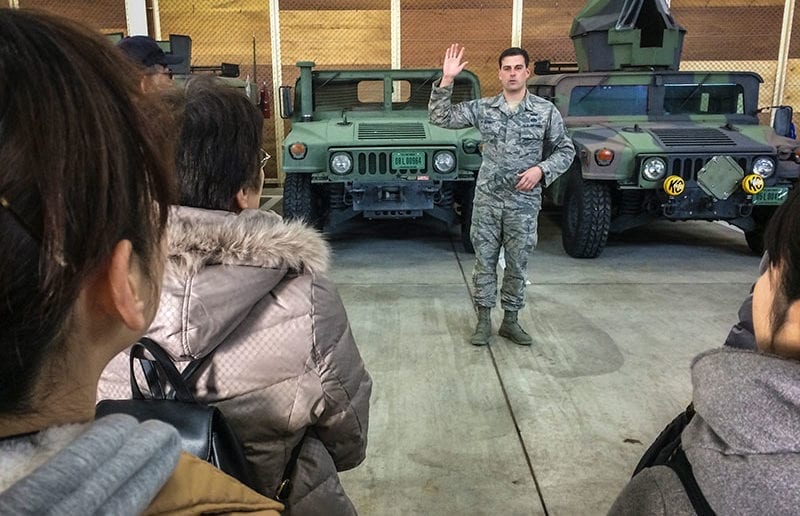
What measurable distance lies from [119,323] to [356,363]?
71 centimetres

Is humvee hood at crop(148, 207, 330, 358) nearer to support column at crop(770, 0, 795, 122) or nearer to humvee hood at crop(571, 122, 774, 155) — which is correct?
humvee hood at crop(571, 122, 774, 155)

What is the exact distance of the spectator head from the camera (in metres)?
0.77

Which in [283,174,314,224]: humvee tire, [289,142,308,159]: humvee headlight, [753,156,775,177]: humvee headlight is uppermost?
[289,142,308,159]: humvee headlight

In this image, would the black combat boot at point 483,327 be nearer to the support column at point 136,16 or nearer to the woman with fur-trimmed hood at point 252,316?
the woman with fur-trimmed hood at point 252,316

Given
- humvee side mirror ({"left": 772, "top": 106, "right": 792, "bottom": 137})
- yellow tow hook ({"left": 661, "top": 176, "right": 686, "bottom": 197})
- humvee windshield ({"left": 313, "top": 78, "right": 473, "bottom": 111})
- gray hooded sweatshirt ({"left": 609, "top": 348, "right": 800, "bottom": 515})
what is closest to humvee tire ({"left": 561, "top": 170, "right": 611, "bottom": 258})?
yellow tow hook ({"left": 661, "top": 176, "right": 686, "bottom": 197})

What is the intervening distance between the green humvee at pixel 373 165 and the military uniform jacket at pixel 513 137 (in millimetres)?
1503

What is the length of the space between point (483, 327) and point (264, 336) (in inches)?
101

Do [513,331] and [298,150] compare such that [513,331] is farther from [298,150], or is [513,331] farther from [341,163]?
[298,150]

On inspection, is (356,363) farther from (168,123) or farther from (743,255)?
(743,255)

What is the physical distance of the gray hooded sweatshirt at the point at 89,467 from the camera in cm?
43

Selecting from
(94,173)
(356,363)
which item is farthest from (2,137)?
(356,363)

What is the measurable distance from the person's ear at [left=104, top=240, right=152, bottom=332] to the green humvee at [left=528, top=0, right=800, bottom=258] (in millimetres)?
4683

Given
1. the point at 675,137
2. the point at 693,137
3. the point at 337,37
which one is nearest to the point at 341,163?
the point at 675,137

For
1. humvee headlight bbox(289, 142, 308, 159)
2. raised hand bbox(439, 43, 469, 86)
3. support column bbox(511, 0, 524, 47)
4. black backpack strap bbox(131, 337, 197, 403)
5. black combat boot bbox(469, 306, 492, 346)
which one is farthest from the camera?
support column bbox(511, 0, 524, 47)
